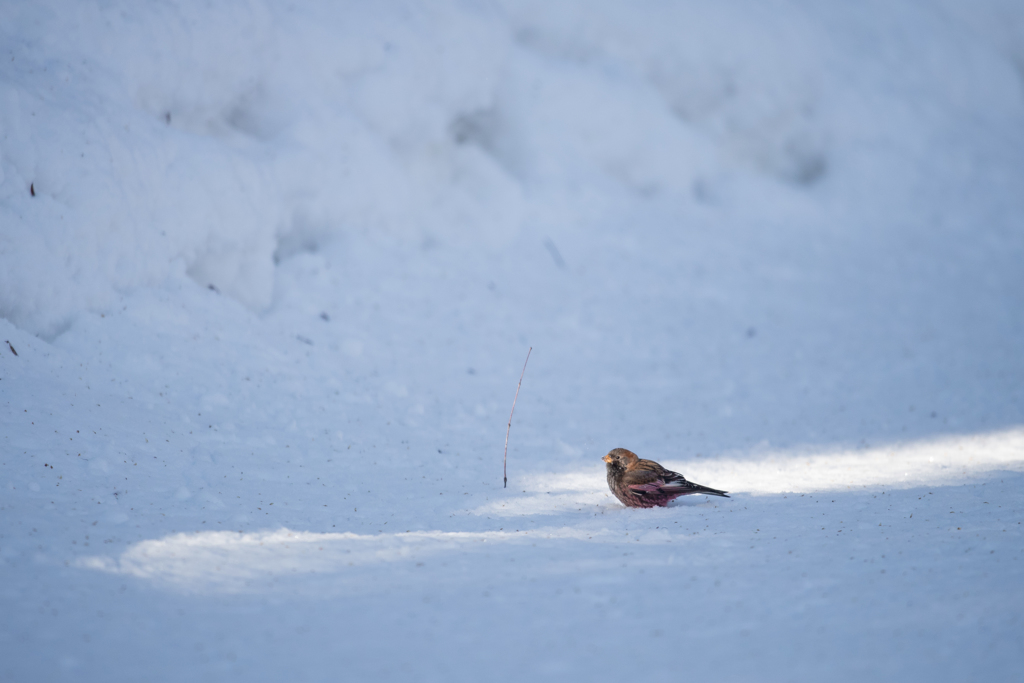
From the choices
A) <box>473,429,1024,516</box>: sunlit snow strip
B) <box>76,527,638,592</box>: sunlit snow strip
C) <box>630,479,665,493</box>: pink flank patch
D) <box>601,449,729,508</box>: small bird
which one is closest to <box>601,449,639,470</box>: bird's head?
<box>601,449,729,508</box>: small bird

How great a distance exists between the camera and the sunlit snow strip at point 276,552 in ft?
8.48

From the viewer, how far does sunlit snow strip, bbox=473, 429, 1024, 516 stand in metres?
4.10

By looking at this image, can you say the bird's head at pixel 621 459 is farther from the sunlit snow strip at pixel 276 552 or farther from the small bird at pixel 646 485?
the sunlit snow strip at pixel 276 552

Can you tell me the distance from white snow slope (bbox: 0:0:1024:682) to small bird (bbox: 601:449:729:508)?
11cm

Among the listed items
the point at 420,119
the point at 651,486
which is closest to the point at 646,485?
the point at 651,486

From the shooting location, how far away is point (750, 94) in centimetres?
1103

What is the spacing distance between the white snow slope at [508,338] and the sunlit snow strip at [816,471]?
44 millimetres

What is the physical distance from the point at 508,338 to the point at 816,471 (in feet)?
11.6

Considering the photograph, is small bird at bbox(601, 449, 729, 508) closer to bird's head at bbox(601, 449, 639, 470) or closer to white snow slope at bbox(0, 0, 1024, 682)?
bird's head at bbox(601, 449, 639, 470)

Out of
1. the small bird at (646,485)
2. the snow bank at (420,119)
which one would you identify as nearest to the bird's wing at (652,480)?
the small bird at (646,485)

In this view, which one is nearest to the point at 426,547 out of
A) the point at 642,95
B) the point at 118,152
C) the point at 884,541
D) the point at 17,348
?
the point at 884,541

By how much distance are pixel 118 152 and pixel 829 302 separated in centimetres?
777

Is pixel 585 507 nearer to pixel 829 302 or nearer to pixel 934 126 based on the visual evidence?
pixel 829 302

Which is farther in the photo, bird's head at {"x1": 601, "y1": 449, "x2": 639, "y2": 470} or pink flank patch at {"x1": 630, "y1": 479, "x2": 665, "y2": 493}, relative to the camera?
bird's head at {"x1": 601, "y1": 449, "x2": 639, "y2": 470}
